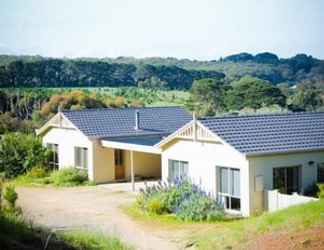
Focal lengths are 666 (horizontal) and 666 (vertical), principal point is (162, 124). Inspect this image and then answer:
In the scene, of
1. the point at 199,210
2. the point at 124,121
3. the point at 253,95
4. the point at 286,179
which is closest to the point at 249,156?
the point at 286,179

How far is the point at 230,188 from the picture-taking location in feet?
70.6

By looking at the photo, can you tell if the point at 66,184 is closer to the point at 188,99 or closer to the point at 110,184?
the point at 110,184

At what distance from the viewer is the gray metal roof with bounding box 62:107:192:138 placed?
98.4 feet

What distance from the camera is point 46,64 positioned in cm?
5206

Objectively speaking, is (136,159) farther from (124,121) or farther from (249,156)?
(249,156)

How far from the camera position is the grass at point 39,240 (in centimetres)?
1172

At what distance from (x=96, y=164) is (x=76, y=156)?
159cm

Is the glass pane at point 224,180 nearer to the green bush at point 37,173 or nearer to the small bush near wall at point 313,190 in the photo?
the small bush near wall at point 313,190

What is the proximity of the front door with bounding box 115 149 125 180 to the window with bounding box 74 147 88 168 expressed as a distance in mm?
1375

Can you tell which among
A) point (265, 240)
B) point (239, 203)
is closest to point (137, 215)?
point (239, 203)

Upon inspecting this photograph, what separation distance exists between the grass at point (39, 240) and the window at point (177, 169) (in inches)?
332

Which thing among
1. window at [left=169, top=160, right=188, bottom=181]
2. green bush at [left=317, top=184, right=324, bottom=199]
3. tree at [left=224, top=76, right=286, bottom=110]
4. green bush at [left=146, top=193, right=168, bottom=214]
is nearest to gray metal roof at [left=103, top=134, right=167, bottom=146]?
window at [left=169, top=160, right=188, bottom=181]

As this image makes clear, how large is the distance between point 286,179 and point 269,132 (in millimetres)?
1756

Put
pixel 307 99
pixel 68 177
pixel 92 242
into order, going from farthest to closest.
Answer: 1. pixel 307 99
2. pixel 68 177
3. pixel 92 242
